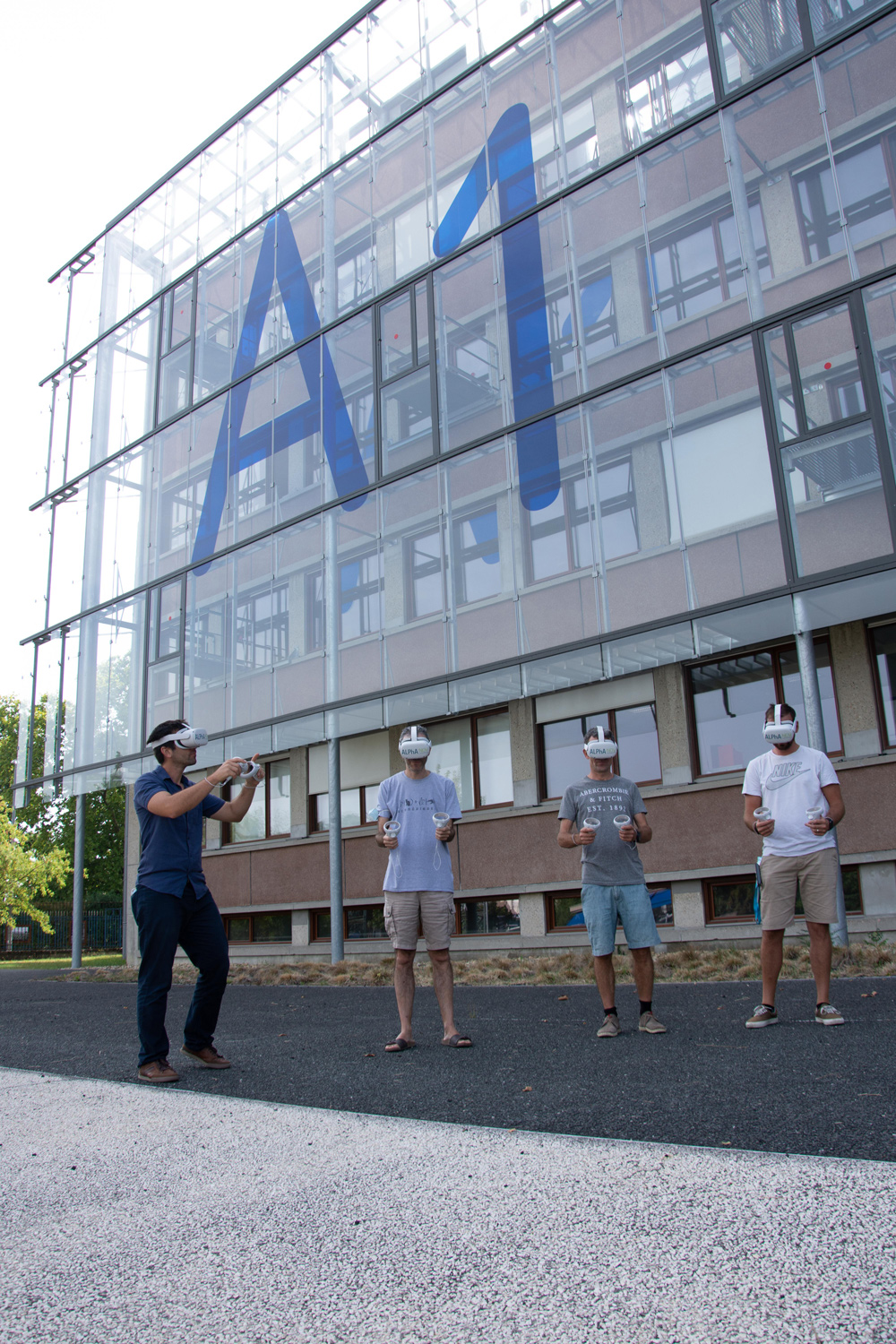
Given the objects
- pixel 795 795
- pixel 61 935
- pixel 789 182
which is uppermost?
pixel 789 182

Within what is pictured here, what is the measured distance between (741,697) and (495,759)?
4060 mm

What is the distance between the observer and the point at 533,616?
42.0 feet

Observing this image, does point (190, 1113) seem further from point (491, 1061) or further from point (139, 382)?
point (139, 382)

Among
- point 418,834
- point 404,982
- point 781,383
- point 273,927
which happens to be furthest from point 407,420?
point 404,982

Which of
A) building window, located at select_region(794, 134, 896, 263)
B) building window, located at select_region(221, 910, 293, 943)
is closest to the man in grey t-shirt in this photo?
building window, located at select_region(794, 134, 896, 263)

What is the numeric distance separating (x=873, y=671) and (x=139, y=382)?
15232 millimetres

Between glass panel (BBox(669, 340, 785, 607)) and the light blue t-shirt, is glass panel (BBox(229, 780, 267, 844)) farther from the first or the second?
the light blue t-shirt

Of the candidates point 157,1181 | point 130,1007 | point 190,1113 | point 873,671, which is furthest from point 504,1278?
point 873,671

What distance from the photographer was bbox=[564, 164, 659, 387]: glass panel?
42.2ft

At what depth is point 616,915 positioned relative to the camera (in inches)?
235

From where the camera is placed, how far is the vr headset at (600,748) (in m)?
5.93

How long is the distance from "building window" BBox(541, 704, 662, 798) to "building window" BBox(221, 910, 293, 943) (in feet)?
20.0

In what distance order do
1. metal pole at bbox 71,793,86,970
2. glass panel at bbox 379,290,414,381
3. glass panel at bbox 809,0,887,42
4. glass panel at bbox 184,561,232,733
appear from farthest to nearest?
1. metal pole at bbox 71,793,86,970
2. glass panel at bbox 184,561,232,733
3. glass panel at bbox 379,290,414,381
4. glass panel at bbox 809,0,887,42

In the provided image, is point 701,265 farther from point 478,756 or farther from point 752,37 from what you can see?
point 478,756
